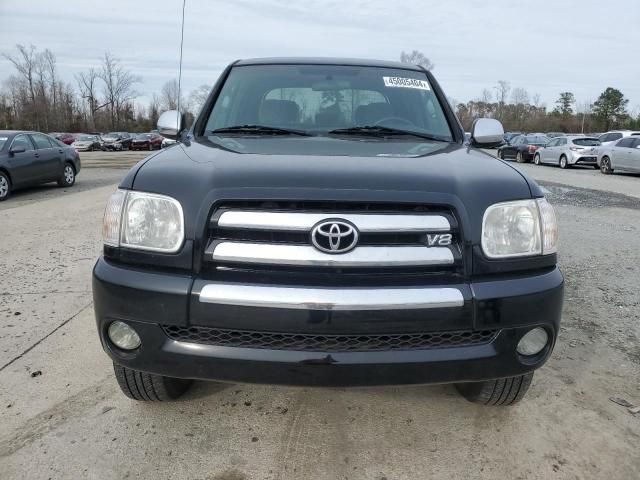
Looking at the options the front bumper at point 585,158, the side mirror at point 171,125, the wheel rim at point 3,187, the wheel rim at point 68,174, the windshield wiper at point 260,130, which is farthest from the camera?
the front bumper at point 585,158

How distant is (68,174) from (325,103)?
11570 mm

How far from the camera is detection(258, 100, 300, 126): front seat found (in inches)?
119

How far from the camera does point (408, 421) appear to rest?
252 cm

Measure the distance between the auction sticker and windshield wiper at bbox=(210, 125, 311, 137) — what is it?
2.84 feet

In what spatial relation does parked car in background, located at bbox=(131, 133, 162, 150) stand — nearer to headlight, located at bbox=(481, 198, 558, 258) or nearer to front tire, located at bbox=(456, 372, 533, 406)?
front tire, located at bbox=(456, 372, 533, 406)

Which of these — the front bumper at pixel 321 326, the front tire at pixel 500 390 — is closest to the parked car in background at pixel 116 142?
the front bumper at pixel 321 326

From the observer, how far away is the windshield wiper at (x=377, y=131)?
292cm

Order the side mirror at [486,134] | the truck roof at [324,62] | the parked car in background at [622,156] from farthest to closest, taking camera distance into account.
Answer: the parked car in background at [622,156], the truck roof at [324,62], the side mirror at [486,134]

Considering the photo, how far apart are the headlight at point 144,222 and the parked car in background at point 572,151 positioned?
75.0 ft

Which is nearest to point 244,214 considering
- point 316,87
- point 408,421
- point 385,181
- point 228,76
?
point 385,181

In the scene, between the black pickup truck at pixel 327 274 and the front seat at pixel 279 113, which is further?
the front seat at pixel 279 113

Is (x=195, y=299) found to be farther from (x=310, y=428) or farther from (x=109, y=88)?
(x=109, y=88)

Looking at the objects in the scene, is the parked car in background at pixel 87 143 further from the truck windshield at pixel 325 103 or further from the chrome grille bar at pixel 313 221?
the chrome grille bar at pixel 313 221

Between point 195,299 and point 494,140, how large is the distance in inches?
87.0
